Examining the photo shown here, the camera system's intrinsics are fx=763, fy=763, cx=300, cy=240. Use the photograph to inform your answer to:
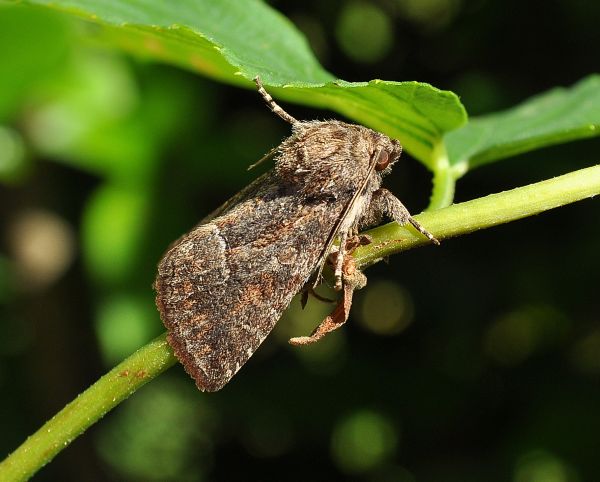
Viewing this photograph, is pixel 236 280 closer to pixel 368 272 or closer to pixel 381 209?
pixel 381 209

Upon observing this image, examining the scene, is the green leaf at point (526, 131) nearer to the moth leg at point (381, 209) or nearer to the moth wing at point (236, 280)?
the moth leg at point (381, 209)

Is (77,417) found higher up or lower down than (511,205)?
lower down

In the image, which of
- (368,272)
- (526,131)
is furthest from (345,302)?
(368,272)

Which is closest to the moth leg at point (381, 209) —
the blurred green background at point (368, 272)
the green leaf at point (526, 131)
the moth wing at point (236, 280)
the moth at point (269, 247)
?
the moth at point (269, 247)

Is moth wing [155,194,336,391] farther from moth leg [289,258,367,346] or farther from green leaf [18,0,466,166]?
green leaf [18,0,466,166]

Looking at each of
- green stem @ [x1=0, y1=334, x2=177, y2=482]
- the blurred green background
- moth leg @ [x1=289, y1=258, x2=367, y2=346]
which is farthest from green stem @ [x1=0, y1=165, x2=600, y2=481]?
the blurred green background
